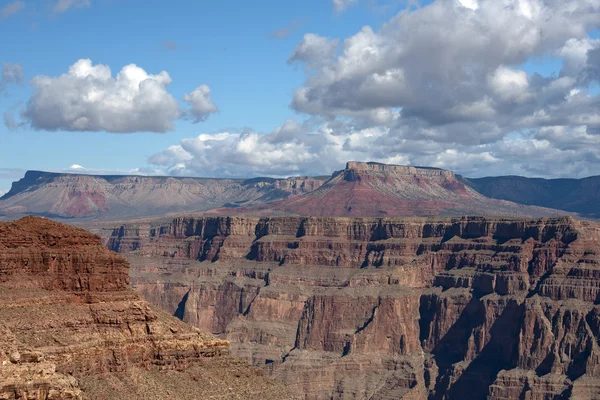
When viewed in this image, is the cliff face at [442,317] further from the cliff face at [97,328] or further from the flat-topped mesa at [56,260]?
the flat-topped mesa at [56,260]

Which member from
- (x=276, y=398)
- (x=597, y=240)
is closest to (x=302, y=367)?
(x=597, y=240)

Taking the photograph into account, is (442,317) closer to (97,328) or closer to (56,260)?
(56,260)

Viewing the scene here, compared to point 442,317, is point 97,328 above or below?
above

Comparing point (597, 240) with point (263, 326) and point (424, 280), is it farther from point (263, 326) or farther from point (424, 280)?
point (263, 326)

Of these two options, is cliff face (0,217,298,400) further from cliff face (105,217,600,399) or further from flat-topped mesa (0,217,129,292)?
cliff face (105,217,600,399)

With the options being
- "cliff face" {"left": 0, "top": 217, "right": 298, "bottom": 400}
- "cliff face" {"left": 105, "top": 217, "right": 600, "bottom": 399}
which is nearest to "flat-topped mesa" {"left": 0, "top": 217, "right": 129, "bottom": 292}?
"cliff face" {"left": 0, "top": 217, "right": 298, "bottom": 400}

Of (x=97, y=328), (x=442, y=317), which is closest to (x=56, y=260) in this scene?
(x=97, y=328)
